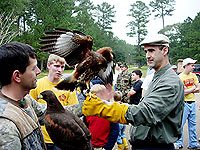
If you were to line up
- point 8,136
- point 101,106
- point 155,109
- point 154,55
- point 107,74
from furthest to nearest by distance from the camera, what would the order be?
point 107,74
point 154,55
point 155,109
point 101,106
point 8,136

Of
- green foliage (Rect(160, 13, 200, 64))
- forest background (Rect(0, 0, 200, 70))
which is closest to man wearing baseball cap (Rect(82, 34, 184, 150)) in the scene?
forest background (Rect(0, 0, 200, 70))

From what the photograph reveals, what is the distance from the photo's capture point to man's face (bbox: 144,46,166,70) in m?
3.79

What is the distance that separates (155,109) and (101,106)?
0.53 metres

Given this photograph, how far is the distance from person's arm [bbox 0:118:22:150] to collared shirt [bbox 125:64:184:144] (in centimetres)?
126

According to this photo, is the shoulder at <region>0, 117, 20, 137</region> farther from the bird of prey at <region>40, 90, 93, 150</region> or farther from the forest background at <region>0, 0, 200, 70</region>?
the forest background at <region>0, 0, 200, 70</region>

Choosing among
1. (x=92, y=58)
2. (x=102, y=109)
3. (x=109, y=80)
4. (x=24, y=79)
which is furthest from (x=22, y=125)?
(x=109, y=80)

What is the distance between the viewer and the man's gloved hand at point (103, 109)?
3.10 metres

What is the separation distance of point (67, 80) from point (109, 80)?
0.91 meters

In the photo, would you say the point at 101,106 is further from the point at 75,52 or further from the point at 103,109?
the point at 75,52

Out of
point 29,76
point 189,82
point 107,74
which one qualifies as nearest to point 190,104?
point 189,82

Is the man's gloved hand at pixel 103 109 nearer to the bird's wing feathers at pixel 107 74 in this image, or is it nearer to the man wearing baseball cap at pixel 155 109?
the man wearing baseball cap at pixel 155 109

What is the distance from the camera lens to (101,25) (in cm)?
8706

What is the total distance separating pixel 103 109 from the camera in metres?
3.12

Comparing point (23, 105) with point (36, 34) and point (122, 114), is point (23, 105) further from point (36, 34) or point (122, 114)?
point (36, 34)
